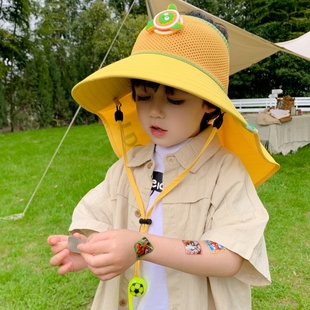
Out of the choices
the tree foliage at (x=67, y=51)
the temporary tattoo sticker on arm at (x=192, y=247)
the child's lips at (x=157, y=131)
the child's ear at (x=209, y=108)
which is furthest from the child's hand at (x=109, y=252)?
the tree foliage at (x=67, y=51)

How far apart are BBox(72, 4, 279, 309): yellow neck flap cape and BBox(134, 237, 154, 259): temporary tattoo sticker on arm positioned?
6.2 inches

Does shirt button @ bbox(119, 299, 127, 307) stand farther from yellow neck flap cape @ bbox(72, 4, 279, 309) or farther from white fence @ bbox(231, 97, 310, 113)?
white fence @ bbox(231, 97, 310, 113)

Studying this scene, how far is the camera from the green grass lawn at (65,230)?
6.54 feet

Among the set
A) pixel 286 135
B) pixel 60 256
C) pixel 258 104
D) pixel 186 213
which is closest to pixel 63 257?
pixel 60 256

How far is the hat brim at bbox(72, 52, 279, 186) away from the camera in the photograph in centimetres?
76

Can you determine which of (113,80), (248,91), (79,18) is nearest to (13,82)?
(79,18)

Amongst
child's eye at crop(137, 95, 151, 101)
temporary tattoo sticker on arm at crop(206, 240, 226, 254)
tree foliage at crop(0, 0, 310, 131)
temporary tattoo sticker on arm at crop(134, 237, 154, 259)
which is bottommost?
temporary tattoo sticker on arm at crop(206, 240, 226, 254)

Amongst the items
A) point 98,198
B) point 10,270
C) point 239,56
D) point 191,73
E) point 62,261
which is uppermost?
point 239,56

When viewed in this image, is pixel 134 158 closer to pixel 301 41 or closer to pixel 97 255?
pixel 97 255

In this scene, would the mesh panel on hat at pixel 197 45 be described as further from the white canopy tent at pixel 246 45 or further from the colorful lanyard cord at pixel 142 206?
the white canopy tent at pixel 246 45

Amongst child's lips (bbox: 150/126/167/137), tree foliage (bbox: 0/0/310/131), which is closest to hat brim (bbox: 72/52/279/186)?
child's lips (bbox: 150/126/167/137)

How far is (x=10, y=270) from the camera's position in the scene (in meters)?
2.28

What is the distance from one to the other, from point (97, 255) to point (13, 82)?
1082 centimetres

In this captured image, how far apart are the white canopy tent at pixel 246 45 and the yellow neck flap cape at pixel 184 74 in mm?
2974
